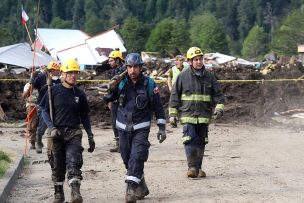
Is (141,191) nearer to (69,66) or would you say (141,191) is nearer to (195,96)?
(69,66)

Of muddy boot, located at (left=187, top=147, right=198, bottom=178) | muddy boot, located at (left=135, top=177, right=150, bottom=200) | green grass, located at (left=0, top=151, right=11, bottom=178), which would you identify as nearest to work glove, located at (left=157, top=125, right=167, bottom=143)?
muddy boot, located at (left=135, top=177, right=150, bottom=200)

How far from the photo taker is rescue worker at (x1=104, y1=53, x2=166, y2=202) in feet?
28.9

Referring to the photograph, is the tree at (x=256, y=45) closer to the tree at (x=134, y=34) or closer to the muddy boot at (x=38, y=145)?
the tree at (x=134, y=34)

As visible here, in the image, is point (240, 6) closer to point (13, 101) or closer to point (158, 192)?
point (13, 101)

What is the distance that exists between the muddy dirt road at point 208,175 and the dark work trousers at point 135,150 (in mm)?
532

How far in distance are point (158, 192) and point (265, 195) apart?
4.65 ft

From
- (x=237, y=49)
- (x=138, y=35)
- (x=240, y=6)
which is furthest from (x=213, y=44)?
(x=240, y=6)

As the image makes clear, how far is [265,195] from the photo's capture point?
29.6 feet

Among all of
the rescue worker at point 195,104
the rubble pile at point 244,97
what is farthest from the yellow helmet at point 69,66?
the rubble pile at point 244,97

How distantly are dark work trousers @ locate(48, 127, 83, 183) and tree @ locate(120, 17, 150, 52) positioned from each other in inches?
4951

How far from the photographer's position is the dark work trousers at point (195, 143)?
1053 cm

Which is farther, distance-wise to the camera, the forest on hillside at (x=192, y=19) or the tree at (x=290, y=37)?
the forest on hillside at (x=192, y=19)

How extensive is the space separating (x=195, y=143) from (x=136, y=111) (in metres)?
2.00

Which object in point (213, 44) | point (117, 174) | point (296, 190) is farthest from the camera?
point (213, 44)
